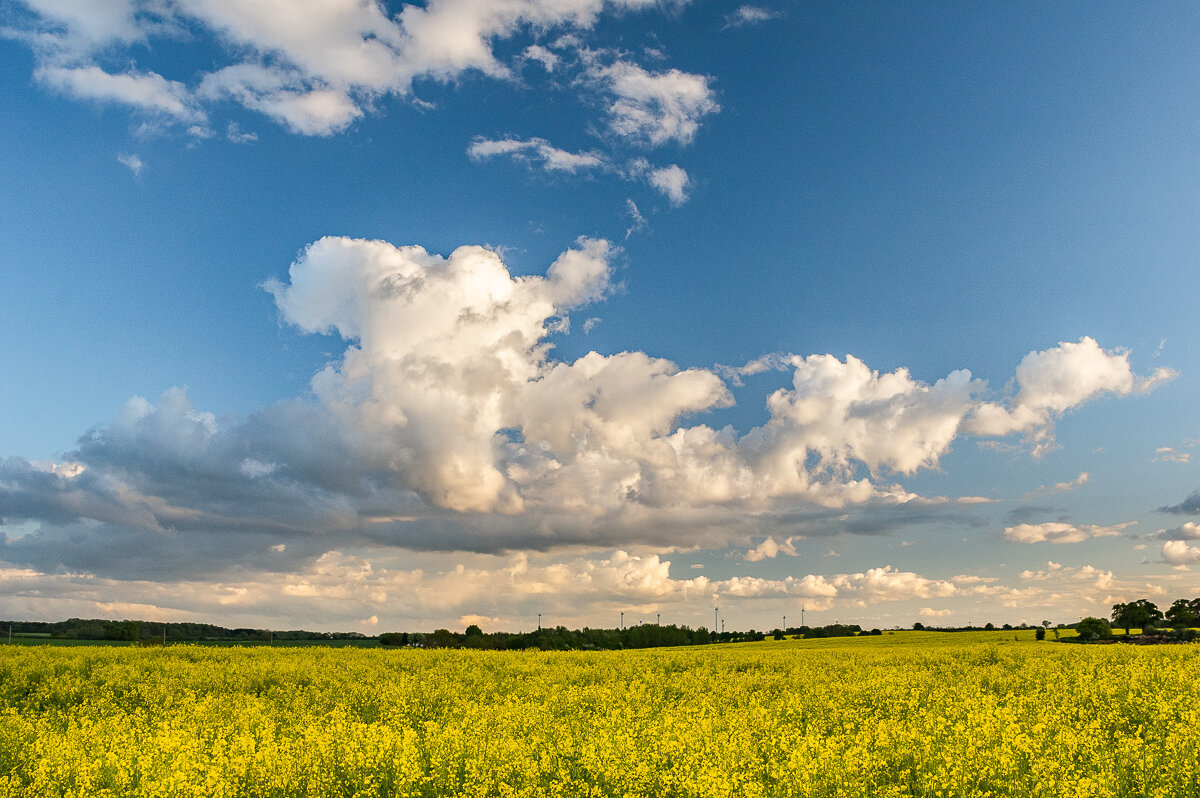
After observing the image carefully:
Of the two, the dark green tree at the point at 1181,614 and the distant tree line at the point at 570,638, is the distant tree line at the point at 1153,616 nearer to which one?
the dark green tree at the point at 1181,614

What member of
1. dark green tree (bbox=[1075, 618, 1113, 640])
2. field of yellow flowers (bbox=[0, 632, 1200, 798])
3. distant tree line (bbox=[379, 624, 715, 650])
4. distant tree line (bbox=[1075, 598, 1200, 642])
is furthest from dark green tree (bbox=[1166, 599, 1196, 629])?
field of yellow flowers (bbox=[0, 632, 1200, 798])

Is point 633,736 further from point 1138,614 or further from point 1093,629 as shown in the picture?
point 1138,614

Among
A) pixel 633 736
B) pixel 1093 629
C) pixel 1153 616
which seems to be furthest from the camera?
pixel 1153 616

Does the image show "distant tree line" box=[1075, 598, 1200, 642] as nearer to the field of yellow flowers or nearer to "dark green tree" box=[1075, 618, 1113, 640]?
"dark green tree" box=[1075, 618, 1113, 640]

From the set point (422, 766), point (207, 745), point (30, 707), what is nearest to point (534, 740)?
point (422, 766)

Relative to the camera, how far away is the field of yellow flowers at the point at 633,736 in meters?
11.7

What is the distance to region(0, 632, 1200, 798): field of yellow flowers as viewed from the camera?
38.4ft

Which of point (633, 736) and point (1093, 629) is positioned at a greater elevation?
point (633, 736)

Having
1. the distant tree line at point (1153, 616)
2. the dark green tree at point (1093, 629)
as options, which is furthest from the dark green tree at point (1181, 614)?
the dark green tree at point (1093, 629)

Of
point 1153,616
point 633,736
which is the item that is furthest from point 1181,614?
point 633,736

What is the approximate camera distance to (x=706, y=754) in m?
12.8

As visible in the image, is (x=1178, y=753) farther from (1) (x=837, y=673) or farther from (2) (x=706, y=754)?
(1) (x=837, y=673)

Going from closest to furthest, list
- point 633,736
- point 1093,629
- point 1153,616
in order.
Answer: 1. point 633,736
2. point 1093,629
3. point 1153,616

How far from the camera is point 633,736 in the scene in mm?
14008
